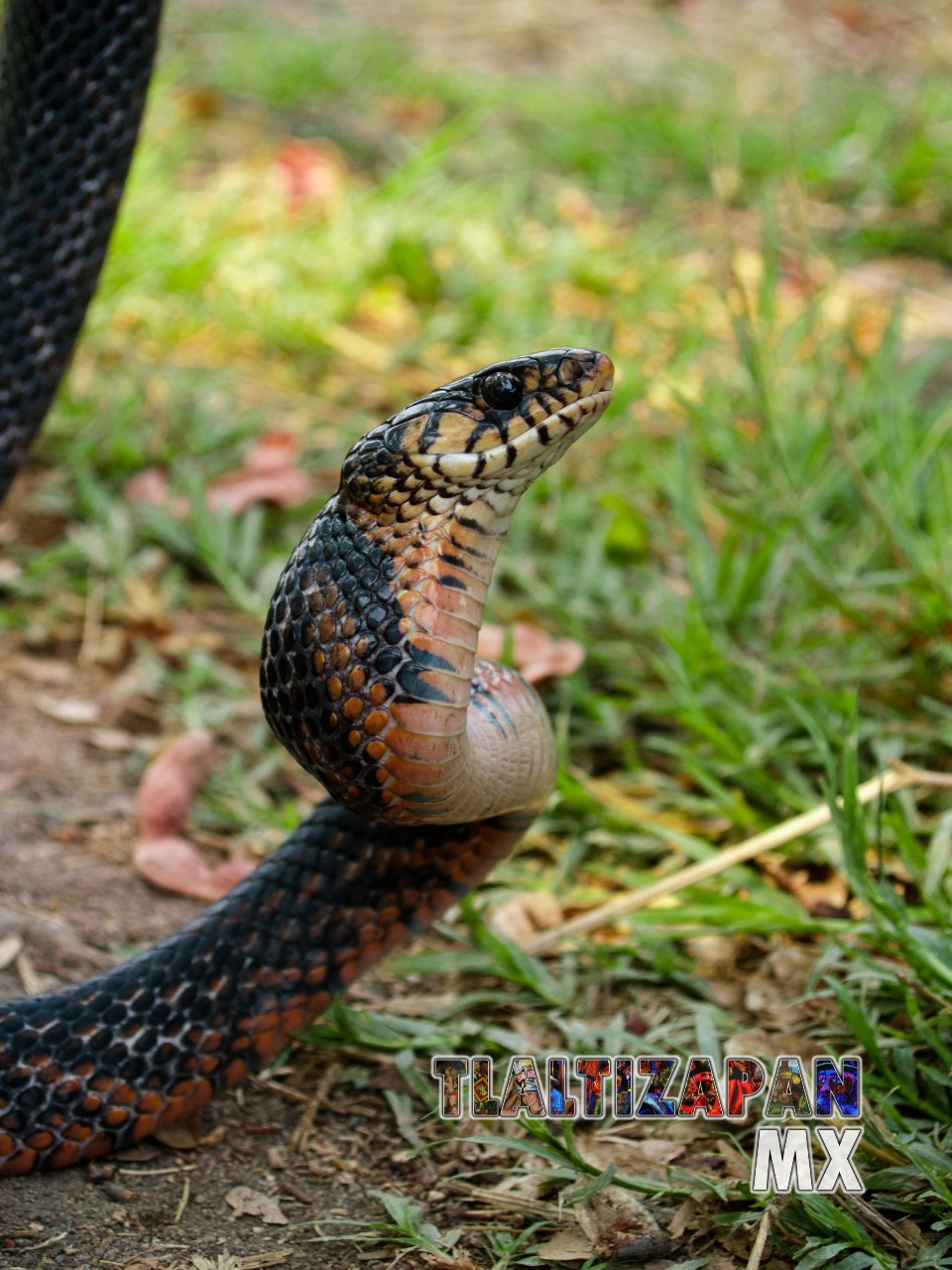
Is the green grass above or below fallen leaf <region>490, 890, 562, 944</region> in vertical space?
above

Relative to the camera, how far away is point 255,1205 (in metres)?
2.14

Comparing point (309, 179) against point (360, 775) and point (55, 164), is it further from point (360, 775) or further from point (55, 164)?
point (360, 775)

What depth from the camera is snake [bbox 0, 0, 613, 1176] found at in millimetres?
1923

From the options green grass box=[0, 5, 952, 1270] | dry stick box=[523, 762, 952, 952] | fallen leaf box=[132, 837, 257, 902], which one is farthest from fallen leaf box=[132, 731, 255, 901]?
dry stick box=[523, 762, 952, 952]

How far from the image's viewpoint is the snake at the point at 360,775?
6.31ft

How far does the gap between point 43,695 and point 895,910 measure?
2.21 m

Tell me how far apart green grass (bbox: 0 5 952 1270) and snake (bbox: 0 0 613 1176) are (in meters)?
0.28

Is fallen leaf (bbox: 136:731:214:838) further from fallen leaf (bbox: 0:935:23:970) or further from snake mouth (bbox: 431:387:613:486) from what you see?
snake mouth (bbox: 431:387:613:486)

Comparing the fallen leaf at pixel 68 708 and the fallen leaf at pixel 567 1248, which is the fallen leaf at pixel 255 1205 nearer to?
the fallen leaf at pixel 567 1248

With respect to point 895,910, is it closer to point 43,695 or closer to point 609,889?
point 609,889

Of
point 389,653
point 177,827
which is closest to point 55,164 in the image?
point 177,827

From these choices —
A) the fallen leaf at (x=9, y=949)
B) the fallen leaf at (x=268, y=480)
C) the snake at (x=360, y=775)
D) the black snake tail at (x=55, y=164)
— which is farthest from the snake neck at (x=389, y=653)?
the fallen leaf at (x=268, y=480)

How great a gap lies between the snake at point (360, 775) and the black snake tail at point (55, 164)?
124cm

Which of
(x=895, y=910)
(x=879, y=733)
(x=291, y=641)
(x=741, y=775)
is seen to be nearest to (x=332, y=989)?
(x=291, y=641)
